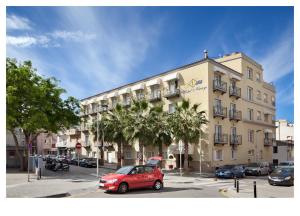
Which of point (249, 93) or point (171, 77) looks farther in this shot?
point (249, 93)

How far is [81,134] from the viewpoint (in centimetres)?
6147

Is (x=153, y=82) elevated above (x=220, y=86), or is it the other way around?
(x=153, y=82)

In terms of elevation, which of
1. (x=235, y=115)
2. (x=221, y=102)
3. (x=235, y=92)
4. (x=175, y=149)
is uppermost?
(x=235, y=92)

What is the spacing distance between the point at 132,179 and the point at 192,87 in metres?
22.7

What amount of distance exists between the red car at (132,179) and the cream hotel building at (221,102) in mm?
16303

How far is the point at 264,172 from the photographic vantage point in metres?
34.9

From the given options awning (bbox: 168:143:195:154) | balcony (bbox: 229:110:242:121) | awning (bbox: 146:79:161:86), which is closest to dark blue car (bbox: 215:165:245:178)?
awning (bbox: 168:143:195:154)

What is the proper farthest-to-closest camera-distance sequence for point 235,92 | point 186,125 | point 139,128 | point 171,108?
1. point 171,108
2. point 235,92
3. point 139,128
4. point 186,125

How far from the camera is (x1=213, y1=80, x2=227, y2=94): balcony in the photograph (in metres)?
37.1

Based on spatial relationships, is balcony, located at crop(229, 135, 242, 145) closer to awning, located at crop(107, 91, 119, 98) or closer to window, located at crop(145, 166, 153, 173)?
awning, located at crop(107, 91, 119, 98)

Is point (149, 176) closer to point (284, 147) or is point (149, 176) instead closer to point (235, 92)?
point (235, 92)

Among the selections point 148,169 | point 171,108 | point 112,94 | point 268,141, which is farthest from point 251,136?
point 148,169
